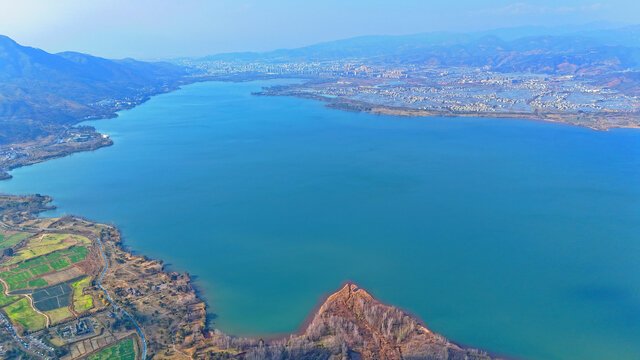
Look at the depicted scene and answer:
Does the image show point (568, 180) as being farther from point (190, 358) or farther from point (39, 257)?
point (39, 257)

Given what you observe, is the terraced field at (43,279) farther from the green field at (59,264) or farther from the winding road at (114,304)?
the winding road at (114,304)

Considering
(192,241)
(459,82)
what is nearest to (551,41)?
(459,82)

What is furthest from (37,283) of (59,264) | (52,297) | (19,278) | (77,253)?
(77,253)

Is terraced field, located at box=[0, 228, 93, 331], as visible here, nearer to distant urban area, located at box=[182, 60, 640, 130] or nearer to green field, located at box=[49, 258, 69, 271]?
green field, located at box=[49, 258, 69, 271]

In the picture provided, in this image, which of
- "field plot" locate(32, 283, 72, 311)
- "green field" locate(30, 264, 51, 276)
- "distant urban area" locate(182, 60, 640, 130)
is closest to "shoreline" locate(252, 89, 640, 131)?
"distant urban area" locate(182, 60, 640, 130)

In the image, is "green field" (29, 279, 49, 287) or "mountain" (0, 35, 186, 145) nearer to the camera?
"green field" (29, 279, 49, 287)

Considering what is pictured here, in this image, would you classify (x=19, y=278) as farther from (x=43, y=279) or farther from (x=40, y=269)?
(x=43, y=279)
